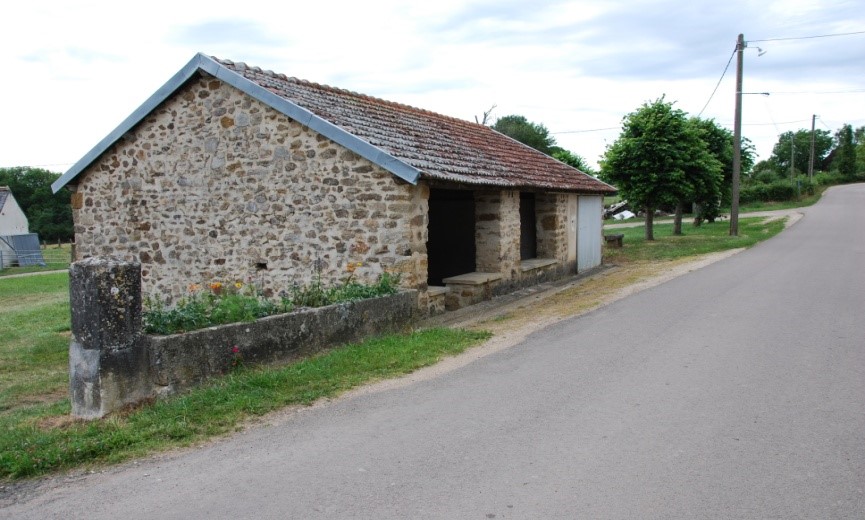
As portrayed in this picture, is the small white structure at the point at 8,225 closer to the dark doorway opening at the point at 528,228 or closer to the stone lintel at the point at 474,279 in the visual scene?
the dark doorway opening at the point at 528,228

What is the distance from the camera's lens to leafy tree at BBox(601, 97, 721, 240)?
23.0 m

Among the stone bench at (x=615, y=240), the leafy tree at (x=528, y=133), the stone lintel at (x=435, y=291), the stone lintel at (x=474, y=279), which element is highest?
the leafy tree at (x=528, y=133)

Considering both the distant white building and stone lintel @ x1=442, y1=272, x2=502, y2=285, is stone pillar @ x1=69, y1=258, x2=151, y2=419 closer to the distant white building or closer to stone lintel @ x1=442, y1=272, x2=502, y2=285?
stone lintel @ x1=442, y1=272, x2=502, y2=285

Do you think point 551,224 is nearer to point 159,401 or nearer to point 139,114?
point 139,114

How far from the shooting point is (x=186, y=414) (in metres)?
5.34

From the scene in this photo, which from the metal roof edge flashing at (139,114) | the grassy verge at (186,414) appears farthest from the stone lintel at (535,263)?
the metal roof edge flashing at (139,114)

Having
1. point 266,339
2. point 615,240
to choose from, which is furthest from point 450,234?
point 615,240

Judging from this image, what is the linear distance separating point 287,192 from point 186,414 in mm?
5949

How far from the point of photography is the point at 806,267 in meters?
14.8

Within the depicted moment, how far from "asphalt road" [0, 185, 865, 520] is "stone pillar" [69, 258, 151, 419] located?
3.81ft

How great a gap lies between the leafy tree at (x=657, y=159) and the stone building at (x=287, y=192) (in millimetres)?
10431

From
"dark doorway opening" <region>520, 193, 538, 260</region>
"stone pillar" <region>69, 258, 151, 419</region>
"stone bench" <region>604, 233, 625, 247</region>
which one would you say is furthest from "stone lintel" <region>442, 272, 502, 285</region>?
"stone bench" <region>604, 233, 625, 247</region>

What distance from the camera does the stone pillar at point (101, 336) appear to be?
535cm

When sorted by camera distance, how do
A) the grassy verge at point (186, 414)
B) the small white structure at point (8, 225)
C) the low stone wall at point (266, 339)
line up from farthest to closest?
the small white structure at point (8, 225) < the low stone wall at point (266, 339) < the grassy verge at point (186, 414)
